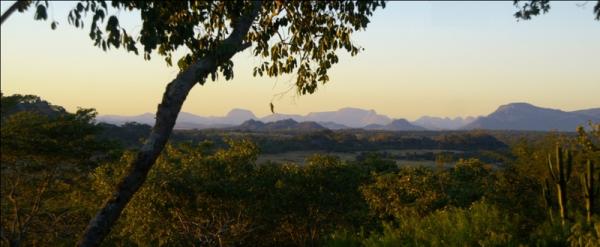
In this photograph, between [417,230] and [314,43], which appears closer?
[314,43]

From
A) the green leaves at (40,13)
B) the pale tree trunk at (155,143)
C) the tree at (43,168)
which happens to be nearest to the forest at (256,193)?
the tree at (43,168)

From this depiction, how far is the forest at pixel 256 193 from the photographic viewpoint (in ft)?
44.6

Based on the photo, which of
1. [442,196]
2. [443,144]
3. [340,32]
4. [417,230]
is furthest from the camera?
[443,144]

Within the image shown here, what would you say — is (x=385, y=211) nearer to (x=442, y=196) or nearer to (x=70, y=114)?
(x=442, y=196)

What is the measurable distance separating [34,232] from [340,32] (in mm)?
20379

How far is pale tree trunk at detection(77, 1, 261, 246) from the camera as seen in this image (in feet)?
25.6

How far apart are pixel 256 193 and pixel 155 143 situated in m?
19.9

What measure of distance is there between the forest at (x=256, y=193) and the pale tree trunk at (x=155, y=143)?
5898 millimetres

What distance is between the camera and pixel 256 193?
27.6 meters

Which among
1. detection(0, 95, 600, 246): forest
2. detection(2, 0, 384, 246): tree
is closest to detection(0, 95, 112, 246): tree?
detection(0, 95, 600, 246): forest

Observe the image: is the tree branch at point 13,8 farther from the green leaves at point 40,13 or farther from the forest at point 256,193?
the forest at point 256,193

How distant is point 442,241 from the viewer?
1090cm

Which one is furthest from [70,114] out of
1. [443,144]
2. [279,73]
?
[443,144]

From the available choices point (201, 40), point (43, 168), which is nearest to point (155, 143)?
point (201, 40)
